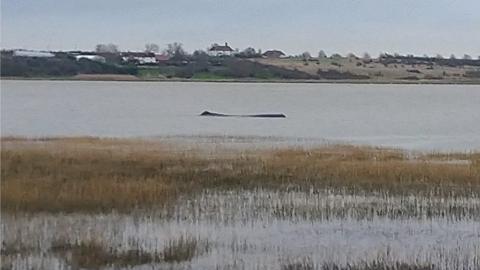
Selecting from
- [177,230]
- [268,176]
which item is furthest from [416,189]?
[177,230]

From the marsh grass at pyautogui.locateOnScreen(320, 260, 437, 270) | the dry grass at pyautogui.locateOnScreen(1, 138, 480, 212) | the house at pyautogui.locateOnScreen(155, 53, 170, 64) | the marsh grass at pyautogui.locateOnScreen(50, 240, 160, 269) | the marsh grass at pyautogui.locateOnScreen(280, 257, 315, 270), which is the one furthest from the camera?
the house at pyautogui.locateOnScreen(155, 53, 170, 64)

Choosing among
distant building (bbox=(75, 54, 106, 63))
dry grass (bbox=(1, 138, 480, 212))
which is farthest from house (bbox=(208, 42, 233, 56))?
dry grass (bbox=(1, 138, 480, 212))

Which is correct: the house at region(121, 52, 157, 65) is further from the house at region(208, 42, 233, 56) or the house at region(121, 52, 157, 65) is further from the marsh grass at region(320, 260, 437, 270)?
the marsh grass at region(320, 260, 437, 270)

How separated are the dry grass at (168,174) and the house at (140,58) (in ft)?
170

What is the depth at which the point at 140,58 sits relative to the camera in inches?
3356

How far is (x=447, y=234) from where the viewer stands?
47.9 feet

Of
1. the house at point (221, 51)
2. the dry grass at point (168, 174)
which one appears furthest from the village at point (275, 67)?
the dry grass at point (168, 174)

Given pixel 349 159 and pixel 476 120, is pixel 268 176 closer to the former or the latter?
pixel 349 159

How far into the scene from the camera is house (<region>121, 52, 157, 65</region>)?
76.3 metres

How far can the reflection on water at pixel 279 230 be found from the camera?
A: 1240 centimetres

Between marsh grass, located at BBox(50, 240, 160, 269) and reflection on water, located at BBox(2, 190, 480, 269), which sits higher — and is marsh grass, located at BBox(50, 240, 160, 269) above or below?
above

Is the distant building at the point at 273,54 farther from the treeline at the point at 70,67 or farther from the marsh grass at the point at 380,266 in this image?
the marsh grass at the point at 380,266

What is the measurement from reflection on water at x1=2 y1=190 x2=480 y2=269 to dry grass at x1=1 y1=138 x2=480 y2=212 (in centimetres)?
54

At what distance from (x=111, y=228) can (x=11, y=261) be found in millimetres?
2429
